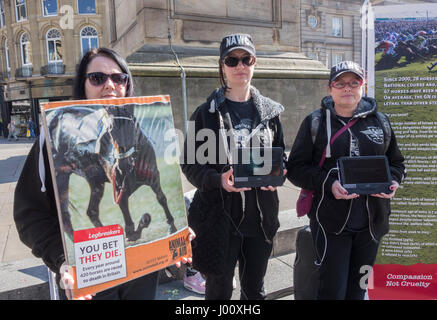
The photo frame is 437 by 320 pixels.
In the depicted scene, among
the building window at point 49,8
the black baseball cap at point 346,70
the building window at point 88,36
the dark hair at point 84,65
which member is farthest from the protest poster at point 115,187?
the building window at point 49,8

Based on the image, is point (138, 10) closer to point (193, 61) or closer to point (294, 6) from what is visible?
point (193, 61)

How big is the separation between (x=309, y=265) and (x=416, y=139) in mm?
1439

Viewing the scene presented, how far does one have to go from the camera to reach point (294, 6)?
8.67 meters

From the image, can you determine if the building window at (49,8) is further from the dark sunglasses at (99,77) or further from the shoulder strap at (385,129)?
the shoulder strap at (385,129)

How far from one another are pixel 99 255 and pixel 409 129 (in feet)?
8.72

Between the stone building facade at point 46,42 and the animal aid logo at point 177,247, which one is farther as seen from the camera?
the stone building facade at point 46,42

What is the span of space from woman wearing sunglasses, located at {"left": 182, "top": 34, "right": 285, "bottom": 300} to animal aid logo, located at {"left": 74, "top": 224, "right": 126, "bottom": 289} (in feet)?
2.14

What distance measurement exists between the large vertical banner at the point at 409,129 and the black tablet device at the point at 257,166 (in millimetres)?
1374

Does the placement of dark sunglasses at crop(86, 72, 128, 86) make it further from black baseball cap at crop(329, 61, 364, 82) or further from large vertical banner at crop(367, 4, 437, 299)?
large vertical banner at crop(367, 4, 437, 299)

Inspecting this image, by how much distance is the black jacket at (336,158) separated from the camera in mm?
2213

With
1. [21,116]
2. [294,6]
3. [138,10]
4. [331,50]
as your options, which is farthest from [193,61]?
[331,50]

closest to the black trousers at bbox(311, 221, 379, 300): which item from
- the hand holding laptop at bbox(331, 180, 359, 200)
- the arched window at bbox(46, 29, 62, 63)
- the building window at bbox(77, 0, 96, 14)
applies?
the hand holding laptop at bbox(331, 180, 359, 200)

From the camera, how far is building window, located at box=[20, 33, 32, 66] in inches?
1173

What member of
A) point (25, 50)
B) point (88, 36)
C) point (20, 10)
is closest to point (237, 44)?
point (88, 36)
